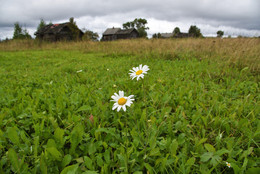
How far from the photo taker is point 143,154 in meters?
1.11

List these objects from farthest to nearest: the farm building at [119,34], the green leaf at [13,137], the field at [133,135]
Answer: the farm building at [119,34], the green leaf at [13,137], the field at [133,135]

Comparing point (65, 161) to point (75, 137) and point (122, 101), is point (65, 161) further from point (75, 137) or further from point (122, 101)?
point (122, 101)

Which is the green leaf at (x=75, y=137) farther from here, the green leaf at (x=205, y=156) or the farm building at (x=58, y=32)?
the farm building at (x=58, y=32)

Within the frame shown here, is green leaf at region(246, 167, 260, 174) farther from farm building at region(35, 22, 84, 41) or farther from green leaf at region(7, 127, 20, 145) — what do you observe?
farm building at region(35, 22, 84, 41)

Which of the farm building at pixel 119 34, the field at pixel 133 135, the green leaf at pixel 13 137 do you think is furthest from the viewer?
the farm building at pixel 119 34

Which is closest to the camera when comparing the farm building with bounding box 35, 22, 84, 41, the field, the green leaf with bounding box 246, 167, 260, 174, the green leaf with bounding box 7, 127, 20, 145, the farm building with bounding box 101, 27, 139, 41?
the green leaf with bounding box 246, 167, 260, 174

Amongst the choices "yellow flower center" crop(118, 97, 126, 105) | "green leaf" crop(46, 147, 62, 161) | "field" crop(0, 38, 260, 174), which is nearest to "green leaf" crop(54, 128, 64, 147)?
"field" crop(0, 38, 260, 174)

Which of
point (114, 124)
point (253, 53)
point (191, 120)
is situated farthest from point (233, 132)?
point (253, 53)

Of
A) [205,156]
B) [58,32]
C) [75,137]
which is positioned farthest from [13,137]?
[58,32]

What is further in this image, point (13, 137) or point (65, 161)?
point (13, 137)

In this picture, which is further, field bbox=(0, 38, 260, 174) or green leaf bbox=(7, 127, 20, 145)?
green leaf bbox=(7, 127, 20, 145)

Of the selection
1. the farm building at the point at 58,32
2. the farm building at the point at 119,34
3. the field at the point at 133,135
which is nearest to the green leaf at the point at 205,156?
the field at the point at 133,135

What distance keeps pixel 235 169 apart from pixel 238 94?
1596 mm

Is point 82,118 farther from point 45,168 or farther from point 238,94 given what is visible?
point 238,94
